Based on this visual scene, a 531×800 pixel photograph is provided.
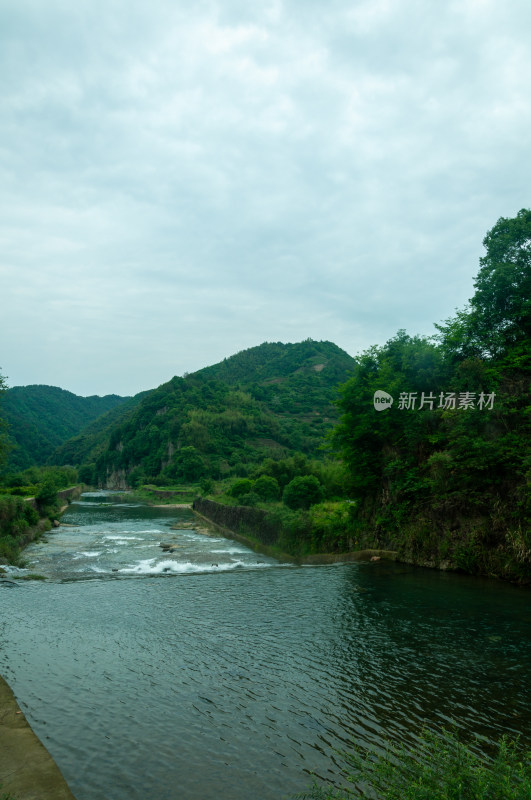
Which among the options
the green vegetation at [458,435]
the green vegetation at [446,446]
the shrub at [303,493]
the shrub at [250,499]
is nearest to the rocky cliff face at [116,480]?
the shrub at [250,499]

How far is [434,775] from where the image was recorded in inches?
212

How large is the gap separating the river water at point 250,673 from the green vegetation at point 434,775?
0.39 m

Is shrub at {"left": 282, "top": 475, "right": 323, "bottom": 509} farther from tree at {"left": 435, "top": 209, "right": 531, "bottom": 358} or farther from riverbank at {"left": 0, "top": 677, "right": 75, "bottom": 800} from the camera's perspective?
riverbank at {"left": 0, "top": 677, "right": 75, "bottom": 800}

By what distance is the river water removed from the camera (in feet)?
22.6

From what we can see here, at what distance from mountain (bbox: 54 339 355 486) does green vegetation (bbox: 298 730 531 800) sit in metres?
86.5

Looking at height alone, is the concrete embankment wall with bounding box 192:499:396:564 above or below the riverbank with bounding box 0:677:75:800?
below

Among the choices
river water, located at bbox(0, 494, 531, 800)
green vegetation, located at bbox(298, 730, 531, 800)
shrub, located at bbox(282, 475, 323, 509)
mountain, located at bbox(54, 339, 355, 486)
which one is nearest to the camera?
green vegetation, located at bbox(298, 730, 531, 800)

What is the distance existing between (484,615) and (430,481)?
8.55m

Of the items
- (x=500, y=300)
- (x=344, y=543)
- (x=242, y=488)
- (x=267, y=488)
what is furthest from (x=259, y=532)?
(x=500, y=300)

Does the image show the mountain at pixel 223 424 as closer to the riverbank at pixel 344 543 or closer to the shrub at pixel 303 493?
the shrub at pixel 303 493

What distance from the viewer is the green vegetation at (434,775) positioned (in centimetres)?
457

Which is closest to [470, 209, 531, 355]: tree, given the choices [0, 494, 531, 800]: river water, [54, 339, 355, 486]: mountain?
[0, 494, 531, 800]: river water

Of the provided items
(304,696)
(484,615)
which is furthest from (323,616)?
(304,696)

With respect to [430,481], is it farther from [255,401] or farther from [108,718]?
[255,401]
